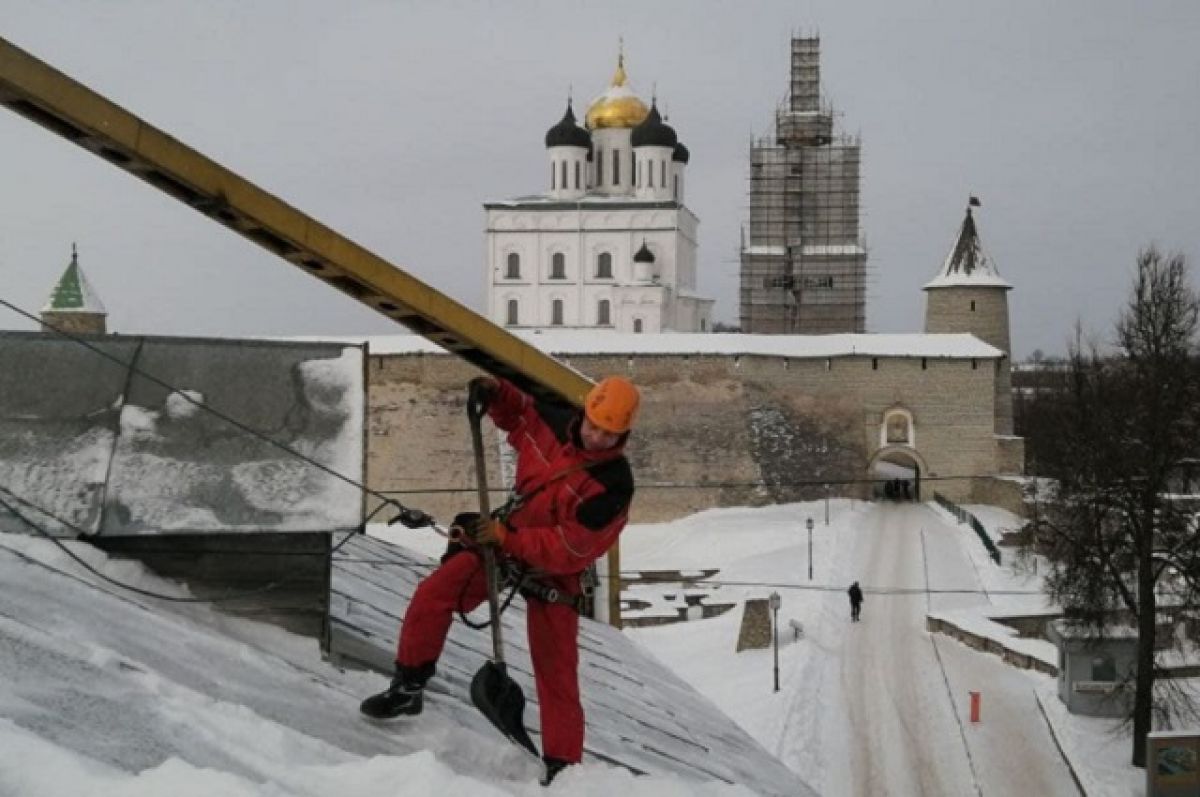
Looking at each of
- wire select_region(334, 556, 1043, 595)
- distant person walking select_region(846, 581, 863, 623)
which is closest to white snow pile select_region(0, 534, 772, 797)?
wire select_region(334, 556, 1043, 595)

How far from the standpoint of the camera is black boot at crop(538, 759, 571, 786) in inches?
101

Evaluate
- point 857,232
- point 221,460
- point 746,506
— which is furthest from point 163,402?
point 857,232

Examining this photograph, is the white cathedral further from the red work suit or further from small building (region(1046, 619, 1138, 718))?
the red work suit

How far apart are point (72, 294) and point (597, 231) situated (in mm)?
16942

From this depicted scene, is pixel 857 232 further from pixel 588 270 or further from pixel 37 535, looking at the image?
pixel 37 535

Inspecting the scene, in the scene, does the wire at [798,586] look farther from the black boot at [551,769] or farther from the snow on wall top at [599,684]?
the black boot at [551,769]

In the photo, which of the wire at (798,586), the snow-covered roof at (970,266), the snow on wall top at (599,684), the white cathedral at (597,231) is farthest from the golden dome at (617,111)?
the snow on wall top at (599,684)

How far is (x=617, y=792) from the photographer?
2.52m

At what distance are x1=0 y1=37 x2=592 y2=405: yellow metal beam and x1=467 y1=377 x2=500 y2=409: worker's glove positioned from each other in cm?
18

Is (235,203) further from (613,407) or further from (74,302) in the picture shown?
(74,302)

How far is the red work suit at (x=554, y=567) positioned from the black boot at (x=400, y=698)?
0.02 meters

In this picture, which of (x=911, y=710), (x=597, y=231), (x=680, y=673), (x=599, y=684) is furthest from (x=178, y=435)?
(x=597, y=231)

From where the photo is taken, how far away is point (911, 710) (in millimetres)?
12914

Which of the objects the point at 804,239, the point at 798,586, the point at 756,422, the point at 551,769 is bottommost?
the point at 798,586
